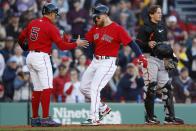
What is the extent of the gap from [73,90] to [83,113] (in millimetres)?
665

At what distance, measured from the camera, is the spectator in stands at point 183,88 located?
1948cm

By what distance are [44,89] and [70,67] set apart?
5852 millimetres

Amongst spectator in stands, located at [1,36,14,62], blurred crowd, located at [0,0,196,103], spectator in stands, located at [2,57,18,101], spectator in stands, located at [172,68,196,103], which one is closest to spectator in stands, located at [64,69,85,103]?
blurred crowd, located at [0,0,196,103]

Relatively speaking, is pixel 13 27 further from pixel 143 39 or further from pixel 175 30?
pixel 143 39

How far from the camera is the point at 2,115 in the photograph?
18.3 metres

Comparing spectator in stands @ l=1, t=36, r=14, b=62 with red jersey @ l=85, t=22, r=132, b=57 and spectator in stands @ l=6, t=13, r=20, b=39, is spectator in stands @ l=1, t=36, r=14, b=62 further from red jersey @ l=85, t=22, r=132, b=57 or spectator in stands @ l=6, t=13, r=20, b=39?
red jersey @ l=85, t=22, r=132, b=57

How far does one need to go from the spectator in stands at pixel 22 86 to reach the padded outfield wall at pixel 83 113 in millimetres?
535

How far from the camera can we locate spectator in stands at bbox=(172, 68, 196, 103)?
19.5 meters

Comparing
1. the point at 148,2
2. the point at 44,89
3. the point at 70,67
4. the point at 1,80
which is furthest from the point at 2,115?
the point at 148,2

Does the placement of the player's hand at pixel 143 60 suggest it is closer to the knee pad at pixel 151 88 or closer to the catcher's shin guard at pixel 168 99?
the knee pad at pixel 151 88

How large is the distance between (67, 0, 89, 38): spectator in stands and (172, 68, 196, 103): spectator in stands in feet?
11.3

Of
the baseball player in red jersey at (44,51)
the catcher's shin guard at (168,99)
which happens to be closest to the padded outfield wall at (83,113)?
the catcher's shin guard at (168,99)

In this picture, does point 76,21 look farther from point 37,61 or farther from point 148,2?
point 37,61

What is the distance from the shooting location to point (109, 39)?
14164mm
